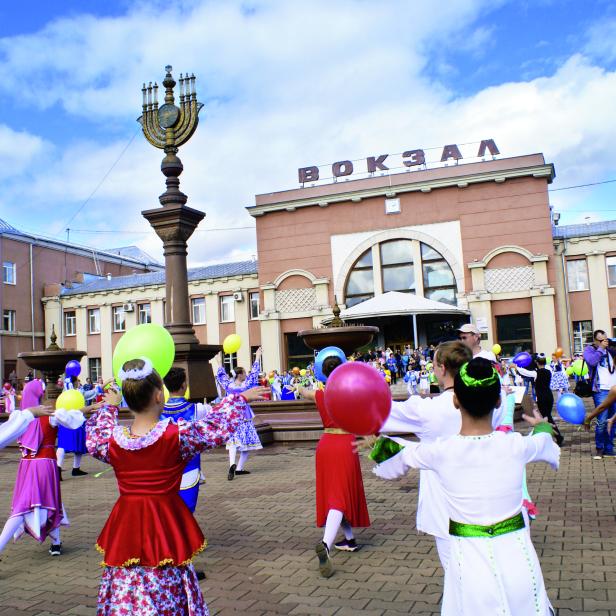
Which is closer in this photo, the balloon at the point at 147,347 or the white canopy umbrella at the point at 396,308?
the balloon at the point at 147,347

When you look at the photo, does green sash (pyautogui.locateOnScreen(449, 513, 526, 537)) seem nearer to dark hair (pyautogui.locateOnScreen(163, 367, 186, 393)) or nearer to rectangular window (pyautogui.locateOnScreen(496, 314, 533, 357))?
dark hair (pyautogui.locateOnScreen(163, 367, 186, 393))

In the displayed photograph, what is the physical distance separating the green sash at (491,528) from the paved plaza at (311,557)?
1745mm

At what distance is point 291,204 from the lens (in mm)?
37906

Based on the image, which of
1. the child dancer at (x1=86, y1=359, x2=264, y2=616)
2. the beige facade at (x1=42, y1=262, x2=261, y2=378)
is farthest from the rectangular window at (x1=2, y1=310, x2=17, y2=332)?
the child dancer at (x1=86, y1=359, x2=264, y2=616)

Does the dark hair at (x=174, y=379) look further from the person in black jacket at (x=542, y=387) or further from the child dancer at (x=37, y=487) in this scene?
the person in black jacket at (x=542, y=387)

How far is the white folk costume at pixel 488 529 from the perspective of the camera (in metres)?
2.77

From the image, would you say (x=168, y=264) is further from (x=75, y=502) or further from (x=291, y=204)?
(x=291, y=204)

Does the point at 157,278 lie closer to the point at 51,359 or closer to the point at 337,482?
the point at 51,359

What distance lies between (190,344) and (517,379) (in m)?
8.78

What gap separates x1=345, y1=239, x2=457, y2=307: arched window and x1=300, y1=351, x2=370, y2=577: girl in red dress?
1202 inches

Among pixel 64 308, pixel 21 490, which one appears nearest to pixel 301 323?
pixel 64 308

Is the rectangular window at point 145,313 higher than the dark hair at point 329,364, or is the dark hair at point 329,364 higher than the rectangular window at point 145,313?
the rectangular window at point 145,313

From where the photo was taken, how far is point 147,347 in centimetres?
452

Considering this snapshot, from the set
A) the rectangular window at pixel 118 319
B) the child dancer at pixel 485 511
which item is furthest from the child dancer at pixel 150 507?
the rectangular window at pixel 118 319
